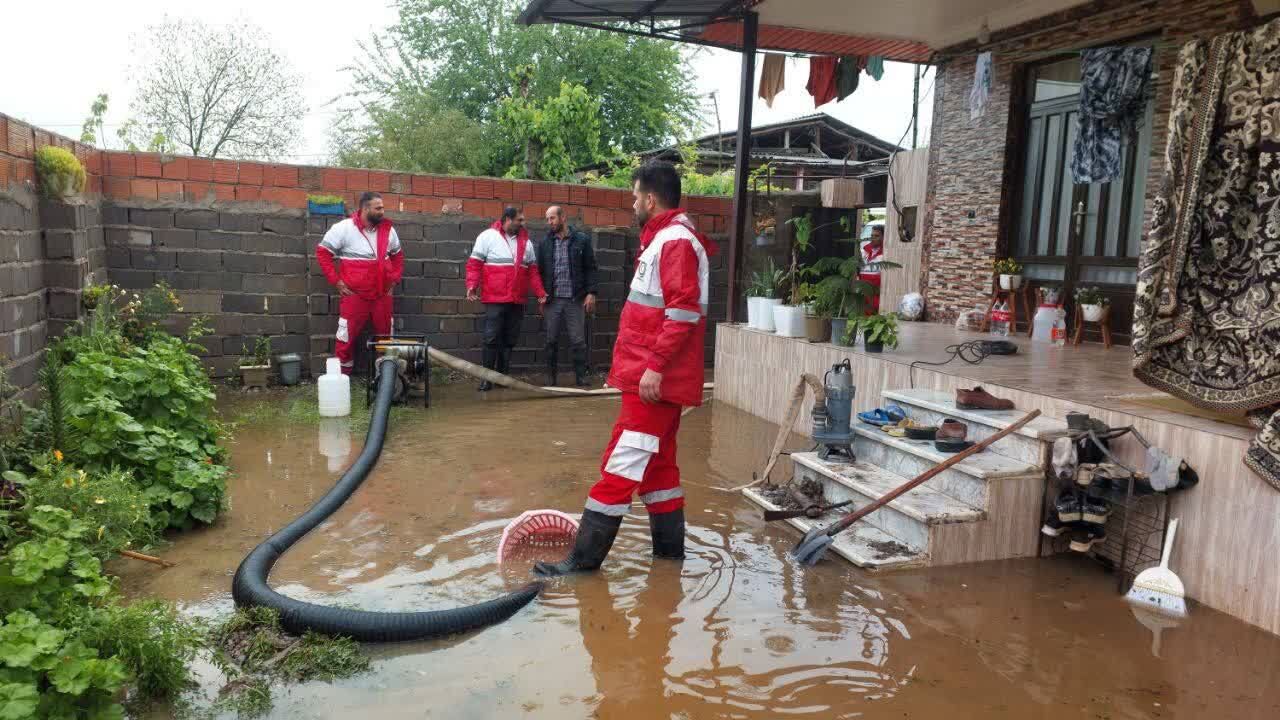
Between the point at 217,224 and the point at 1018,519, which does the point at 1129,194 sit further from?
the point at 217,224

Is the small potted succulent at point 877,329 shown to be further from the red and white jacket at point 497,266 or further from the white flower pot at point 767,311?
the red and white jacket at point 497,266

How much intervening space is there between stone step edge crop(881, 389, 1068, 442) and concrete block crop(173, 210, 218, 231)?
6.45 meters

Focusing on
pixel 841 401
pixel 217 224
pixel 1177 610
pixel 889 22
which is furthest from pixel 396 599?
pixel 889 22

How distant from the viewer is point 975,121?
9.38 metres

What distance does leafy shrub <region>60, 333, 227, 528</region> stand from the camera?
4.22 m

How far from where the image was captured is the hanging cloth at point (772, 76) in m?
10.5

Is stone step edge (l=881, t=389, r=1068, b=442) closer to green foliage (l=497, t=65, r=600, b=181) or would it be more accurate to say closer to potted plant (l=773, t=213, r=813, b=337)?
potted plant (l=773, t=213, r=813, b=337)

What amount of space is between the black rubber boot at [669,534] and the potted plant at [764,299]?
4097 mm

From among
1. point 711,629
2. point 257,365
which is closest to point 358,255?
point 257,365

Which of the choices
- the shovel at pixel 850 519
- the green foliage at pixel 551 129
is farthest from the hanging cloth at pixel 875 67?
the green foliage at pixel 551 129

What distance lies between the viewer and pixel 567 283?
30.3ft

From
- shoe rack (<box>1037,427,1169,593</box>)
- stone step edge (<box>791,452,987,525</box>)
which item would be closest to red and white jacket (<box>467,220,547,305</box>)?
stone step edge (<box>791,452,987,525</box>)

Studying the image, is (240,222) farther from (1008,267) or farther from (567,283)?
(1008,267)

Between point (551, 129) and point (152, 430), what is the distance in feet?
55.6
